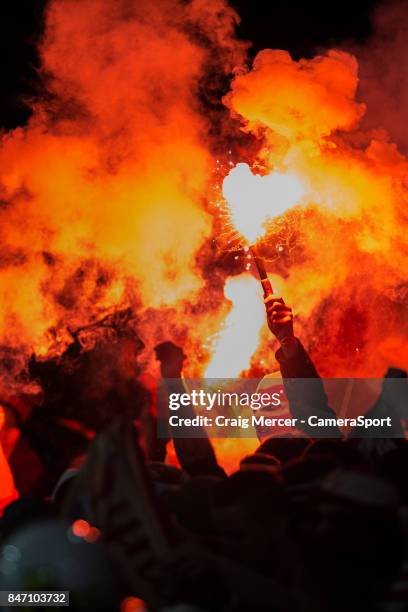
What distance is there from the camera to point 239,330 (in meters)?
6.44

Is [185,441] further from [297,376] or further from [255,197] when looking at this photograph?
[255,197]

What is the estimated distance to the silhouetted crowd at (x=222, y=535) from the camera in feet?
7.32

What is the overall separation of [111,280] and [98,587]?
174 inches

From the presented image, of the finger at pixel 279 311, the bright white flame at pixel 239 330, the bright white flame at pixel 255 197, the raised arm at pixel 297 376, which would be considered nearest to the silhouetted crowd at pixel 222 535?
the raised arm at pixel 297 376

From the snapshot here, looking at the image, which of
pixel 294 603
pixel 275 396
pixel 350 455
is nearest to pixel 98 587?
pixel 294 603

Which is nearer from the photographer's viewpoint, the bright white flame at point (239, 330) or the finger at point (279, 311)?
the finger at point (279, 311)

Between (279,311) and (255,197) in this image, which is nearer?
(279,311)

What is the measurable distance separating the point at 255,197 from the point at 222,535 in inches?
143

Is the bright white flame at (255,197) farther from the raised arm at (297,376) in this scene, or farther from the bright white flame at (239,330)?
the bright white flame at (239,330)

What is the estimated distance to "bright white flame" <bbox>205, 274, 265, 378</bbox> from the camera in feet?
20.0

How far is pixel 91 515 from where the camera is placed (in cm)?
284

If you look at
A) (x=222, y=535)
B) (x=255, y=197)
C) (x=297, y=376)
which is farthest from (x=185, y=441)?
(x=255, y=197)

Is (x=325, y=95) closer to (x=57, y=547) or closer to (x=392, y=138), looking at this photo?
(x=392, y=138)

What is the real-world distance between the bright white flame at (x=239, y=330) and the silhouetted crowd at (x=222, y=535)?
8.94ft
